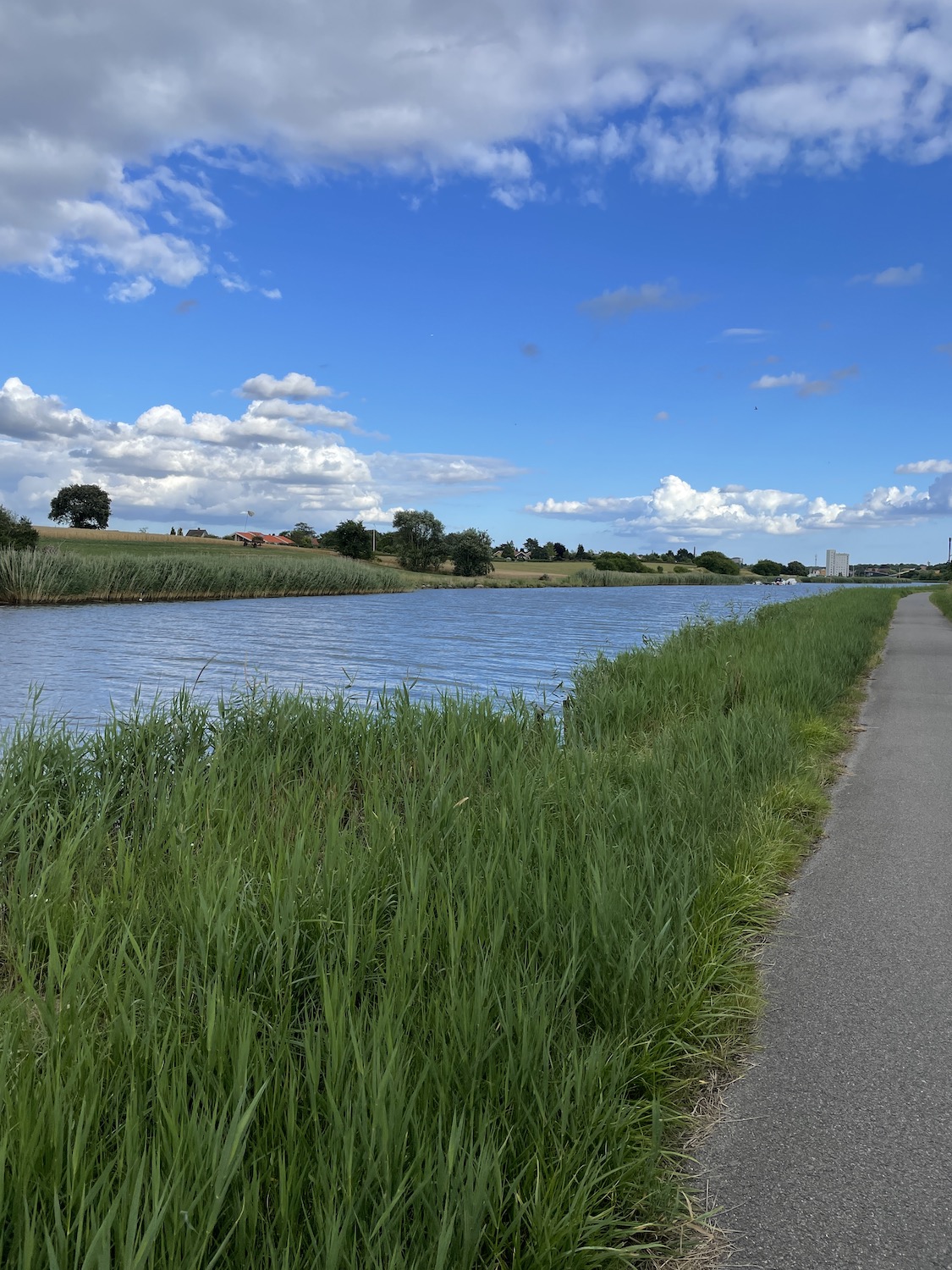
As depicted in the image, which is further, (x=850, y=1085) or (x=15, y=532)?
(x=15, y=532)

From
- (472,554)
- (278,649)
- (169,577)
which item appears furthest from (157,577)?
(472,554)

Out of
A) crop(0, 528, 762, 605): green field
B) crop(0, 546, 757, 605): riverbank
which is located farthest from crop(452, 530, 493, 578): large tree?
crop(0, 546, 757, 605): riverbank

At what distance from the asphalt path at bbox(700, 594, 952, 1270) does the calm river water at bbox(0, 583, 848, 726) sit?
442 centimetres

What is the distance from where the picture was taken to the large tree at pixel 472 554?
4257 inches

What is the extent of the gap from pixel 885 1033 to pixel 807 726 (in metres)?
5.54

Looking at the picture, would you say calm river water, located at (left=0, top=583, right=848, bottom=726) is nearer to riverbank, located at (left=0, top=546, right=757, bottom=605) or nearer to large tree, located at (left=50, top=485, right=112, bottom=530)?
riverbank, located at (left=0, top=546, right=757, bottom=605)

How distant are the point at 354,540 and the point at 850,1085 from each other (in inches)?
4341

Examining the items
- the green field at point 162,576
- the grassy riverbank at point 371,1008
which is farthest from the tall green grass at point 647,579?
the grassy riverbank at point 371,1008

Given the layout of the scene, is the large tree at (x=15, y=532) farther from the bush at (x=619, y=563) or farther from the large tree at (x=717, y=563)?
the large tree at (x=717, y=563)

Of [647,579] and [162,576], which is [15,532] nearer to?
[162,576]

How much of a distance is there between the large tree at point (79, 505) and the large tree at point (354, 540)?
43815 mm

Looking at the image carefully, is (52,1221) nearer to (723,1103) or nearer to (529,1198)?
(529,1198)

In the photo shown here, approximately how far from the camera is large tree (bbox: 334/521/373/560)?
4350 inches

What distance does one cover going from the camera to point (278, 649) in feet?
72.2
